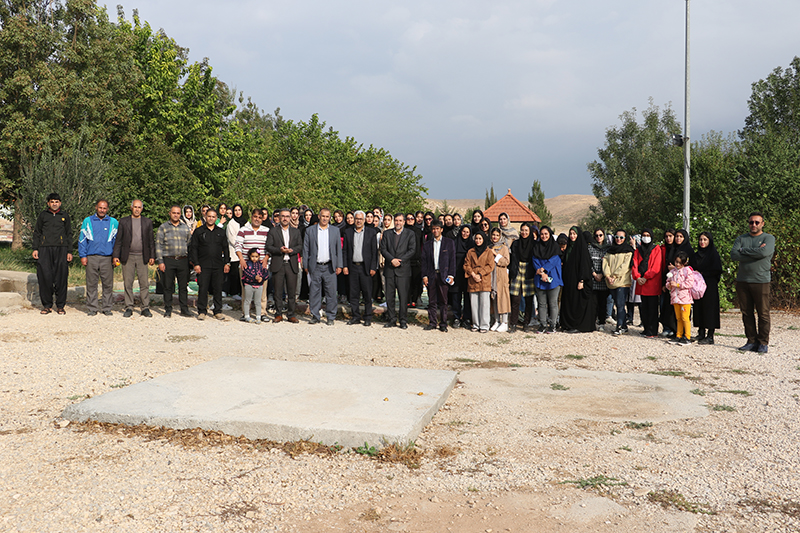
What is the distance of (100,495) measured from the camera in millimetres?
3549

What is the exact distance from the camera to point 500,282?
10.4m

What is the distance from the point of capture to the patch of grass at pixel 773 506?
11.4 feet

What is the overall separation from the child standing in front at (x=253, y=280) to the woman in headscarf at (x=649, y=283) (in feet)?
21.6

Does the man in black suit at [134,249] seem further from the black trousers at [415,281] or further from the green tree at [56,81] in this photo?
the green tree at [56,81]

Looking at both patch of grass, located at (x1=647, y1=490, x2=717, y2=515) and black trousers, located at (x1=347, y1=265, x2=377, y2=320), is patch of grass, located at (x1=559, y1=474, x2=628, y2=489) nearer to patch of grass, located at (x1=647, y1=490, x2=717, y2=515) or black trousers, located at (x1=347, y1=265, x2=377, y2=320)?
patch of grass, located at (x1=647, y1=490, x2=717, y2=515)

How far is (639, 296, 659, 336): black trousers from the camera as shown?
9.98 metres

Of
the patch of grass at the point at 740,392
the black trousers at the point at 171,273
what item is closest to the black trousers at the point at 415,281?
the black trousers at the point at 171,273

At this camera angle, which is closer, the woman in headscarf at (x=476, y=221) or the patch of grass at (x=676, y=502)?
the patch of grass at (x=676, y=502)

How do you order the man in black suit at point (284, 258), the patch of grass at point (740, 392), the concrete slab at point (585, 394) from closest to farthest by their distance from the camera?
the concrete slab at point (585, 394)
the patch of grass at point (740, 392)
the man in black suit at point (284, 258)

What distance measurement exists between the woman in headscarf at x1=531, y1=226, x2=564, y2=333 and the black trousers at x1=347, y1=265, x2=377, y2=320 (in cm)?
301

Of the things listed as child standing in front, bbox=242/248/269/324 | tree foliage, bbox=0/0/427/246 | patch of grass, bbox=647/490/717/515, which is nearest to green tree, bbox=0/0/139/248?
tree foliage, bbox=0/0/427/246

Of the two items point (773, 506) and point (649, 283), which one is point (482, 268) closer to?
point (649, 283)

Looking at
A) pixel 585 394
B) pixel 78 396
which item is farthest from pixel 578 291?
pixel 78 396

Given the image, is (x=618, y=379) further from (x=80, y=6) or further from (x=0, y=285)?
(x=80, y=6)
